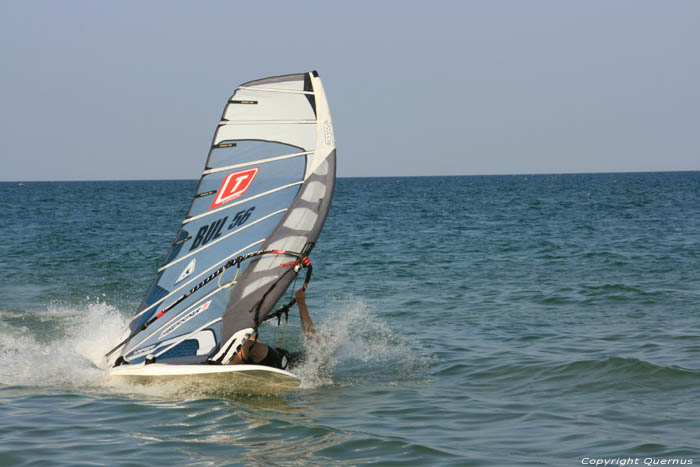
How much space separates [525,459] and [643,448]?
971 millimetres

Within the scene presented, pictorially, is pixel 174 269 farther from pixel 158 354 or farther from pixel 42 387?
pixel 42 387

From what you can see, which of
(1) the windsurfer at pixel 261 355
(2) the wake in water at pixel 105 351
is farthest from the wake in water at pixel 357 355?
(1) the windsurfer at pixel 261 355

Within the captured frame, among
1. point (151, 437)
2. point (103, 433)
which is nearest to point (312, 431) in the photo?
point (151, 437)

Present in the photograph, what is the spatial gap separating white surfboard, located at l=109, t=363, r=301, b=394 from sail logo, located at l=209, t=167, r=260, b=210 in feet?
5.80

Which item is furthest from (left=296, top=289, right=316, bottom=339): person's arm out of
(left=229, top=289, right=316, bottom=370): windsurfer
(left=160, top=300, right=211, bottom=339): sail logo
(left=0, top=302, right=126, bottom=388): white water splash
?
(left=0, top=302, right=126, bottom=388): white water splash

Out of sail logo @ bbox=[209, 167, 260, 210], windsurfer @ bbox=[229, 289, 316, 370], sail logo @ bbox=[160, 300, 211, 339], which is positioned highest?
sail logo @ bbox=[209, 167, 260, 210]

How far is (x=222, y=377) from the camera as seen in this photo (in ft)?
23.5

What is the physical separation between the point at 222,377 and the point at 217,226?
1643 millimetres

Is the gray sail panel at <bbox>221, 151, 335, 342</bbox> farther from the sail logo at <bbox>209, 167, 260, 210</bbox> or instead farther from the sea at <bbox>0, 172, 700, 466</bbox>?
the sea at <bbox>0, 172, 700, 466</bbox>

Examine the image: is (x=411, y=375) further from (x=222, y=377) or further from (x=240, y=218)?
(x=240, y=218)

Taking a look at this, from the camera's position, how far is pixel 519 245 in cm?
2159

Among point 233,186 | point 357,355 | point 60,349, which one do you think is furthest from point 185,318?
point 357,355

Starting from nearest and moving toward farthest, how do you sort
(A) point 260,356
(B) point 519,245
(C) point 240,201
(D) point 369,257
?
(A) point 260,356
(C) point 240,201
(D) point 369,257
(B) point 519,245

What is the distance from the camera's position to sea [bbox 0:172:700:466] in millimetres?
5785
